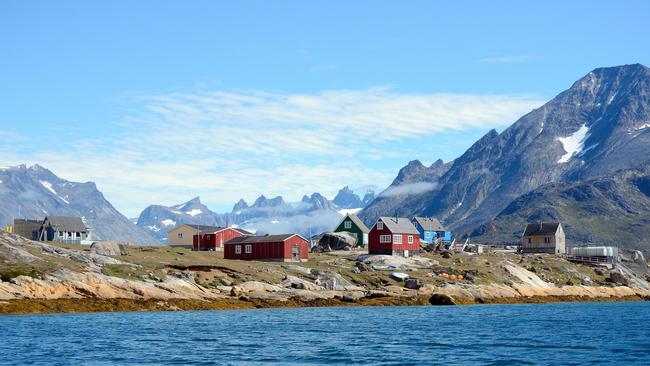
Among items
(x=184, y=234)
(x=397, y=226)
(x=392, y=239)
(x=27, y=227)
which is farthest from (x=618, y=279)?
(x=27, y=227)

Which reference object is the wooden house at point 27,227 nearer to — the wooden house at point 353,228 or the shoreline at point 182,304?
the wooden house at point 353,228

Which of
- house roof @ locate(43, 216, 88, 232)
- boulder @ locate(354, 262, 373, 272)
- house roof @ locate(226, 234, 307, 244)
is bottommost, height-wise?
boulder @ locate(354, 262, 373, 272)

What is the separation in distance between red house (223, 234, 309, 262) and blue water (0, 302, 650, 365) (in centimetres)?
4301

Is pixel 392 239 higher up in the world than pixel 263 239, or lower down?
higher up

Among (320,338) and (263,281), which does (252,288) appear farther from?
(320,338)

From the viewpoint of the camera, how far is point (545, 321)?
92.4 metres

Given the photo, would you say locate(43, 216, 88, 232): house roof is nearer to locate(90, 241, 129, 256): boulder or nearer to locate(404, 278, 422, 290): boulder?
locate(90, 241, 129, 256): boulder

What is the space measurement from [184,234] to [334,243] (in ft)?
103

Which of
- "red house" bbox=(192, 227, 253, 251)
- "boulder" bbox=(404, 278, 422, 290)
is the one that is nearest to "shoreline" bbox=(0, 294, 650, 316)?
"boulder" bbox=(404, 278, 422, 290)

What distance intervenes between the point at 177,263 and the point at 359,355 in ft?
226

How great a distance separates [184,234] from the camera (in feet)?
596

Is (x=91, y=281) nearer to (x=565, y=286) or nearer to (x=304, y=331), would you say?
(x=304, y=331)

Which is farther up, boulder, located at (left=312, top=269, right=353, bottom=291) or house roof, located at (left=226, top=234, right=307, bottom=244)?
house roof, located at (left=226, top=234, right=307, bottom=244)

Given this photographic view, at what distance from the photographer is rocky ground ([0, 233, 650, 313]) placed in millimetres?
95750
